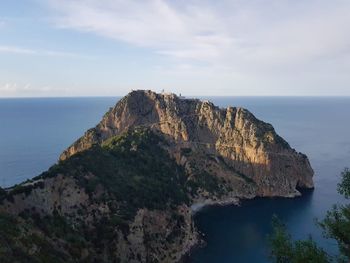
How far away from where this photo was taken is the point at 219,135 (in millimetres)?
171625

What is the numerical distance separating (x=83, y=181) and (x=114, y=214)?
10.7 m

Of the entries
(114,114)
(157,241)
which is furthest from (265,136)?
(157,241)

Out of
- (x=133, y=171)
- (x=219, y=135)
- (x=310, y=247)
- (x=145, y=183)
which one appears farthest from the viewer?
(x=219, y=135)

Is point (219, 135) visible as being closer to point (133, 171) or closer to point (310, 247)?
point (133, 171)

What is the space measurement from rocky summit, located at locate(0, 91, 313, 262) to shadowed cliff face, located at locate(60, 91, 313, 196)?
15.8 inches

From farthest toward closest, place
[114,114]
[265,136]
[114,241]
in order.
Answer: [114,114] < [265,136] < [114,241]

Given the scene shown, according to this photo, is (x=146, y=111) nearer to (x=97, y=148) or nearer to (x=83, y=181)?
(x=97, y=148)

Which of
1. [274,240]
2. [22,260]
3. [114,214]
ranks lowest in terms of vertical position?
[114,214]

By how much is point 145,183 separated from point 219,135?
194 ft

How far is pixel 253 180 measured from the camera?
511 feet

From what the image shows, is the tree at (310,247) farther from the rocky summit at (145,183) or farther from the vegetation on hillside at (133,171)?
the vegetation on hillside at (133,171)

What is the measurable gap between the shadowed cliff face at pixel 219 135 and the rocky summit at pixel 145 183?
0.40 m

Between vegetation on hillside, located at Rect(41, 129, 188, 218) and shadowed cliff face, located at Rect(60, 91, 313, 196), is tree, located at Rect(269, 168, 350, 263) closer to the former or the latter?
vegetation on hillside, located at Rect(41, 129, 188, 218)

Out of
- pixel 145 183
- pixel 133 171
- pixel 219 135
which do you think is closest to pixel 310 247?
pixel 145 183
